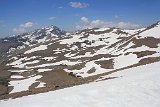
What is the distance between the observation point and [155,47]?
124 metres

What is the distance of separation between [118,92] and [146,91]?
1.75 m

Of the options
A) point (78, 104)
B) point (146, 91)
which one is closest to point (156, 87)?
point (146, 91)

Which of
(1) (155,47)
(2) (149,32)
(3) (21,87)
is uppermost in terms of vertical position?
(2) (149,32)

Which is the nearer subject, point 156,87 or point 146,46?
point 156,87

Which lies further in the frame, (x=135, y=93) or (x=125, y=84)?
(x=125, y=84)

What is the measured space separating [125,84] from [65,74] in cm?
5175


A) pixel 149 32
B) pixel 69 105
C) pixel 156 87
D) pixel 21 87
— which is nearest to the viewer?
pixel 69 105

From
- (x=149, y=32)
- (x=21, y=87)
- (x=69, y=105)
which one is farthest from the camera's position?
(x=149, y=32)

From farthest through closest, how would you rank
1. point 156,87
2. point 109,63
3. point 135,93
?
point 109,63
point 156,87
point 135,93

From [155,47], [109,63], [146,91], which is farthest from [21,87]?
[155,47]

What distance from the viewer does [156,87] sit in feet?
55.6

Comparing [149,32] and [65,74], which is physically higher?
[149,32]

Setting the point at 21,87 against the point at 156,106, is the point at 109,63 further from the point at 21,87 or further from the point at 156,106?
the point at 156,106

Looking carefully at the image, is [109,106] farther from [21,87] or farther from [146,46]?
[146,46]
